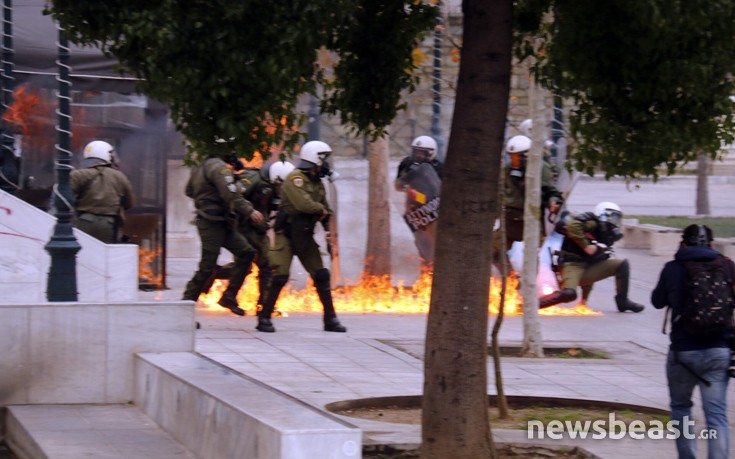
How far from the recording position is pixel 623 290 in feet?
44.5

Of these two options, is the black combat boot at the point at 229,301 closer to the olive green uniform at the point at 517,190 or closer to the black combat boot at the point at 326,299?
the black combat boot at the point at 326,299

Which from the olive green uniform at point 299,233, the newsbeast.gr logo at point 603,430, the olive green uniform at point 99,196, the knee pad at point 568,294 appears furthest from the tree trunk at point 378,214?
the newsbeast.gr logo at point 603,430

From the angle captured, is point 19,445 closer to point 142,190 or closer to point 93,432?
point 93,432

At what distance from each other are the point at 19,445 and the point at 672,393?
13.3ft

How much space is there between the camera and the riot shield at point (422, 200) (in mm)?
14398

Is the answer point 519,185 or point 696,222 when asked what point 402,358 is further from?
point 696,222

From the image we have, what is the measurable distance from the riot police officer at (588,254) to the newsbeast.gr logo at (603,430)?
5.32m

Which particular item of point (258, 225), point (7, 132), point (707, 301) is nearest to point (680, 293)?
point (707, 301)

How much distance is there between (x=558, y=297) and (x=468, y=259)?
7.21 metres

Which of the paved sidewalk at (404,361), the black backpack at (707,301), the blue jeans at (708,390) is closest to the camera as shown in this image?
the black backpack at (707,301)

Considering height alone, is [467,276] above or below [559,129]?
below

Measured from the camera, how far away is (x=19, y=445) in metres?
7.16

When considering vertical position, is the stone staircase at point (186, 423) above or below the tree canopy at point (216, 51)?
below

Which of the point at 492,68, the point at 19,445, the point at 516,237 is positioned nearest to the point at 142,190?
the point at 516,237
